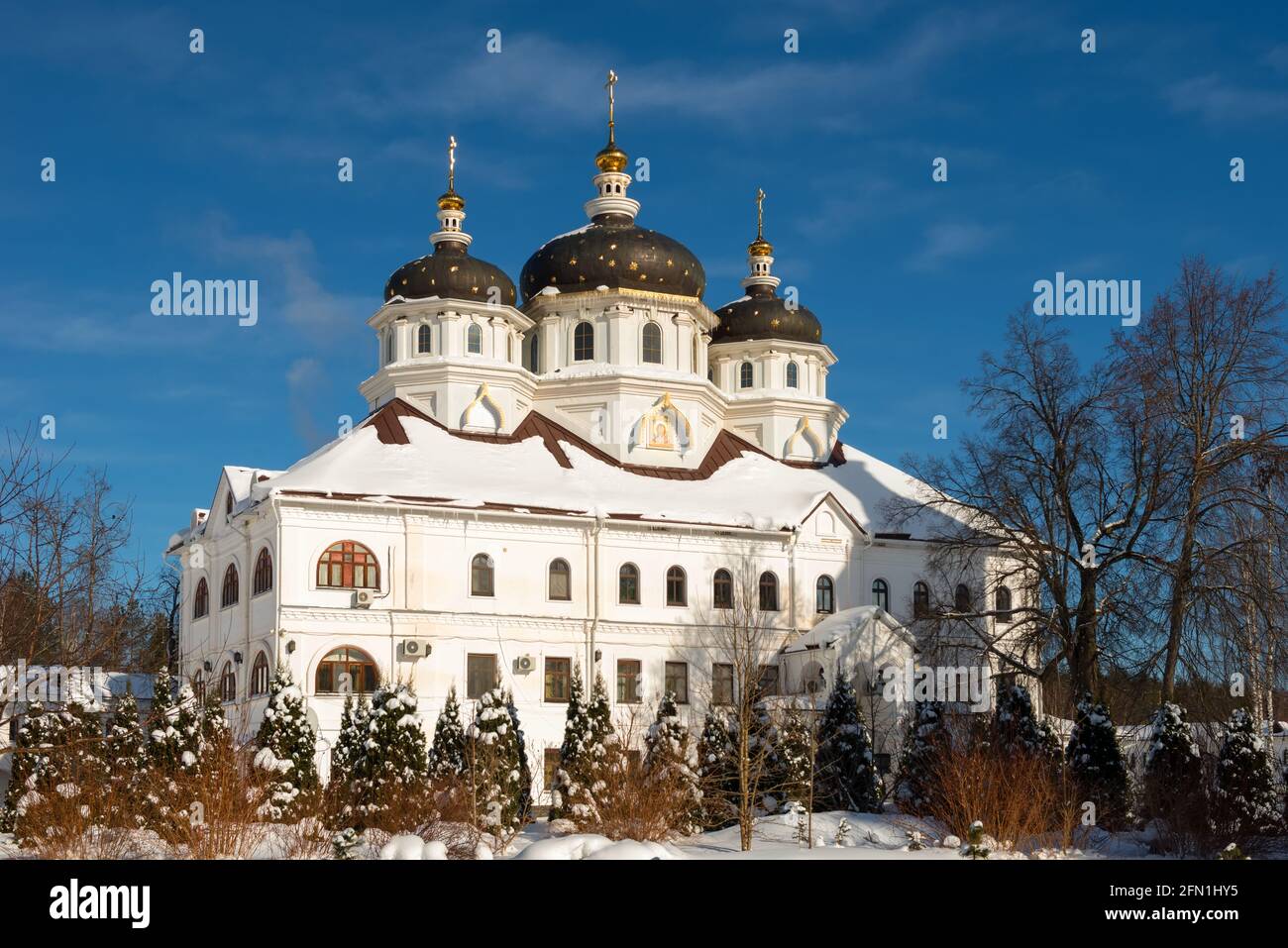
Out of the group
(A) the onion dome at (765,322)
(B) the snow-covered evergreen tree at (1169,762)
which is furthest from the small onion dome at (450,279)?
(B) the snow-covered evergreen tree at (1169,762)

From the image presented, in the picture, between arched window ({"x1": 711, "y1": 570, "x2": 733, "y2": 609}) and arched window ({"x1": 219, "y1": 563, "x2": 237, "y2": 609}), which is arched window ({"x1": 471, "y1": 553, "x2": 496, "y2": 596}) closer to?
arched window ({"x1": 711, "y1": 570, "x2": 733, "y2": 609})

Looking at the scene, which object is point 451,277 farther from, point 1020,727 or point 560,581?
point 1020,727

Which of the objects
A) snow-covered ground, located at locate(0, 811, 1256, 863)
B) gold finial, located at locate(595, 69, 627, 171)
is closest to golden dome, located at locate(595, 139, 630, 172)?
gold finial, located at locate(595, 69, 627, 171)

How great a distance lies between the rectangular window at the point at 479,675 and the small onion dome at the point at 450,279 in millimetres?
12497

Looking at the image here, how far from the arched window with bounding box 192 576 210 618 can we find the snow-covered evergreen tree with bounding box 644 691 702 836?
1713 centimetres

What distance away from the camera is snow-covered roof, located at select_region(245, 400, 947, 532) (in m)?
41.0

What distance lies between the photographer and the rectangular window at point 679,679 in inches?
1694

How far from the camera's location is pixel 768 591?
44719 millimetres

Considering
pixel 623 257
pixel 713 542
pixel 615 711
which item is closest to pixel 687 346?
pixel 623 257

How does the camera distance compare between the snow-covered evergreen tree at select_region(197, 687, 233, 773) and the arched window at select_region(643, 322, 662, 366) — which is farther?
the arched window at select_region(643, 322, 662, 366)

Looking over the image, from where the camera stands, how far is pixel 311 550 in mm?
39344

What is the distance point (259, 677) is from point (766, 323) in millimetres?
23037

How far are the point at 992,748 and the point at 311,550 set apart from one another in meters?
18.6
